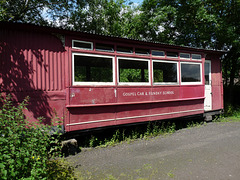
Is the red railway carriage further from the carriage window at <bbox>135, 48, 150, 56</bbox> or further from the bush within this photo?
the bush

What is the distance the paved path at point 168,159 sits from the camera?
10.6ft

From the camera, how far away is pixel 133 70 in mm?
6156

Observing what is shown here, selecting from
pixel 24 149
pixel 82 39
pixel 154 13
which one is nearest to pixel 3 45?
pixel 82 39

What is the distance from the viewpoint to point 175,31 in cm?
1283

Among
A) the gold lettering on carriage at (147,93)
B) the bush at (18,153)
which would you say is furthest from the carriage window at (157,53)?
the bush at (18,153)

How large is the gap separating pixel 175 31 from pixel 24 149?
500 inches

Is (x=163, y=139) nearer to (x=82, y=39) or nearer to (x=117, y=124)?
(x=117, y=124)

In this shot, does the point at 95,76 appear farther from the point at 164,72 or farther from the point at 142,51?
the point at 164,72

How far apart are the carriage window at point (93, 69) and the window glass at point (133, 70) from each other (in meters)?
0.41

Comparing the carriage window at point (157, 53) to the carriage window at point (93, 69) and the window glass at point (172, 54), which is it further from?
the carriage window at point (93, 69)

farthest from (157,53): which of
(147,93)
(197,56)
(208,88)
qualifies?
(208,88)

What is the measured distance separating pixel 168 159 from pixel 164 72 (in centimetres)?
308

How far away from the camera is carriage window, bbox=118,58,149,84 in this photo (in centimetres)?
545

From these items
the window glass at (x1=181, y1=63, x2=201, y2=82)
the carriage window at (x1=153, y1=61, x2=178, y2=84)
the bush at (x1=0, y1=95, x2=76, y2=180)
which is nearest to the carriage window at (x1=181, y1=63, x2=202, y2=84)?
the window glass at (x1=181, y1=63, x2=201, y2=82)
